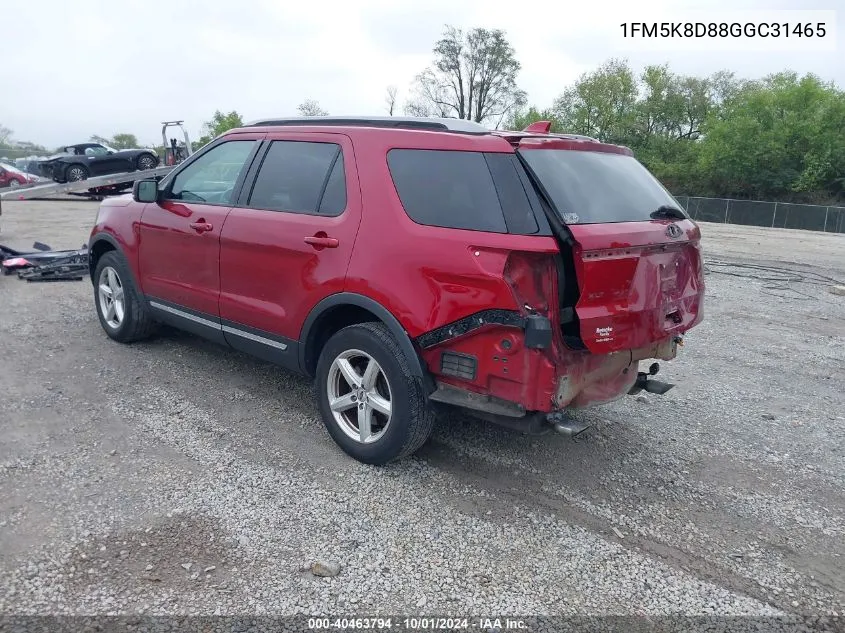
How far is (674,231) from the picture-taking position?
11.7 ft

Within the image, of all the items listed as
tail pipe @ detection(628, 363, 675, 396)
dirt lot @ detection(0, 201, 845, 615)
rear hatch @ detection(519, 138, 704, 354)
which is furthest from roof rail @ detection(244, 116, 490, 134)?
dirt lot @ detection(0, 201, 845, 615)

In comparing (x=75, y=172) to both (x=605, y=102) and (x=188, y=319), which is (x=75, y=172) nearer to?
(x=188, y=319)

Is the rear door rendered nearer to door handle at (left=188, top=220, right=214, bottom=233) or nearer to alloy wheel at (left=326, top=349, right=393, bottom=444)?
door handle at (left=188, top=220, right=214, bottom=233)

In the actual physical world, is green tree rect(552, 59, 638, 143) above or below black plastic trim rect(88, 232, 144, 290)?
above

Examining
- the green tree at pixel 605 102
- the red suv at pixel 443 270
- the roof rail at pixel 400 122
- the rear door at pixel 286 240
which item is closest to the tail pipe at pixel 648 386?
the red suv at pixel 443 270

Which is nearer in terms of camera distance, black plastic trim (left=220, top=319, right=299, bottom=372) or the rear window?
the rear window

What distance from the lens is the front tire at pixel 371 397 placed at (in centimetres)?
354

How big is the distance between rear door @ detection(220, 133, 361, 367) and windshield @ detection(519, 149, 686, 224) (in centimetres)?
110

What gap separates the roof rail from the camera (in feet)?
12.1

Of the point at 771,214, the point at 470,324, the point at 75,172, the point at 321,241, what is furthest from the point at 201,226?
the point at 771,214

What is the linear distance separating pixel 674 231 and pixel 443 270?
4.28 ft

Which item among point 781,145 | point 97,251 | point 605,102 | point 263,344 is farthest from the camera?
point 605,102

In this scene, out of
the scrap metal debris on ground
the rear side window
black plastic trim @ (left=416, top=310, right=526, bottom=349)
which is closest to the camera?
black plastic trim @ (left=416, top=310, right=526, bottom=349)

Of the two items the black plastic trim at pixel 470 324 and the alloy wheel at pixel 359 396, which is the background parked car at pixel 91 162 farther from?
the black plastic trim at pixel 470 324
